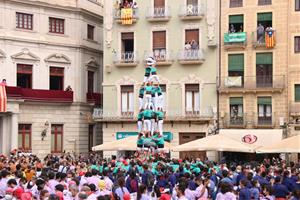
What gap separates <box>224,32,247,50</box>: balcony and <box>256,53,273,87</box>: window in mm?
1315

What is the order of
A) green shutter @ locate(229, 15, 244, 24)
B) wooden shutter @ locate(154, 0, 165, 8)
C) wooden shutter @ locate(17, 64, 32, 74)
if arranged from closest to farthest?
green shutter @ locate(229, 15, 244, 24) → wooden shutter @ locate(17, 64, 32, 74) → wooden shutter @ locate(154, 0, 165, 8)

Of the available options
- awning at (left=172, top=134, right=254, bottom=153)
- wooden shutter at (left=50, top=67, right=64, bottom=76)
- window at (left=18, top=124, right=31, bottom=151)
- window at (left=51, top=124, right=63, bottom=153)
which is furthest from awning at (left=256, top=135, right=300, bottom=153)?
wooden shutter at (left=50, top=67, right=64, bottom=76)

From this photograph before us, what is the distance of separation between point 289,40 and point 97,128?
1676cm

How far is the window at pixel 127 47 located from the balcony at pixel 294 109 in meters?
12.0

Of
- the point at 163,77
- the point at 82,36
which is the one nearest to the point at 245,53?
the point at 163,77

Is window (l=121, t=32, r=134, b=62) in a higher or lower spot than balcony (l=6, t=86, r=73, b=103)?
higher

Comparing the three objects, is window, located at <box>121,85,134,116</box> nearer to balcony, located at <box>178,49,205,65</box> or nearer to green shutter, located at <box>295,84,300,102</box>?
balcony, located at <box>178,49,205,65</box>

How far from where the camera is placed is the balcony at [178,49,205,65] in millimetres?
45688

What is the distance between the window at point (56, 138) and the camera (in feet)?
159

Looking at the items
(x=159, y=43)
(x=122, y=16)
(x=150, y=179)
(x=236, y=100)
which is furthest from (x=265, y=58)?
(x=150, y=179)

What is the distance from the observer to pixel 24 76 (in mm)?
47500

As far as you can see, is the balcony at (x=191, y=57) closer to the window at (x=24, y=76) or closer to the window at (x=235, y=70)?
the window at (x=235, y=70)

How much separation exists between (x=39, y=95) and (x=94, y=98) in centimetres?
521

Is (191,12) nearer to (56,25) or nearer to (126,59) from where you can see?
(126,59)
